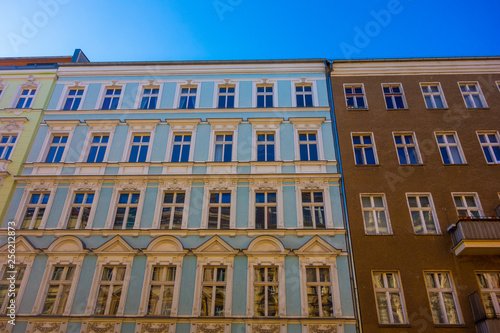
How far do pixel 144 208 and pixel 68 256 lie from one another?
12.0 feet

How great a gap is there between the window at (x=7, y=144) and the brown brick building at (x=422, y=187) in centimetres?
1711

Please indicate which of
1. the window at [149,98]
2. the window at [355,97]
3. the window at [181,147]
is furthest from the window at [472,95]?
the window at [149,98]

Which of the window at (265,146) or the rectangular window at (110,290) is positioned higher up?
the window at (265,146)

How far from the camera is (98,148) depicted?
18406 millimetres

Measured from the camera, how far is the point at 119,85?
67.9ft

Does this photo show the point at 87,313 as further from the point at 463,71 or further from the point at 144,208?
the point at 463,71

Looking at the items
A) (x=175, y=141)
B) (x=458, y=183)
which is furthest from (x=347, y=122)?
(x=175, y=141)

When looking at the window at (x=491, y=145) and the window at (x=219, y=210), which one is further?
the window at (x=491, y=145)

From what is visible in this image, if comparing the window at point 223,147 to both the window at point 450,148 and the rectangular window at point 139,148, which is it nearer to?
the rectangular window at point 139,148

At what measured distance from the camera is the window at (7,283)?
14.1 meters

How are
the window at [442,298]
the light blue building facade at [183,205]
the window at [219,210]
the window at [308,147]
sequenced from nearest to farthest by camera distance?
1. the window at [442,298]
2. the light blue building facade at [183,205]
3. the window at [219,210]
4. the window at [308,147]

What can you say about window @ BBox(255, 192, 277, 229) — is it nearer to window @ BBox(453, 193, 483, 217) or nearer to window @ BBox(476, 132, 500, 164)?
window @ BBox(453, 193, 483, 217)

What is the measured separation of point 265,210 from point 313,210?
2.15 metres

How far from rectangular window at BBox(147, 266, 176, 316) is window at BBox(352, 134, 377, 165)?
10057mm
